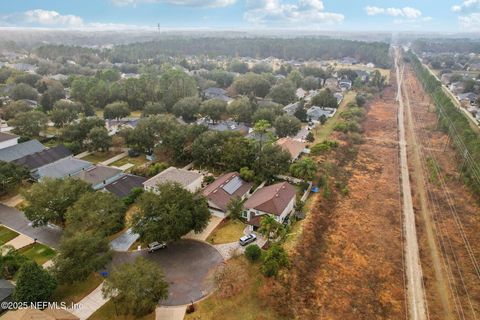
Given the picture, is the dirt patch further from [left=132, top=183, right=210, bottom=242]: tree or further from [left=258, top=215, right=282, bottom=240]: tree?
[left=132, top=183, right=210, bottom=242]: tree

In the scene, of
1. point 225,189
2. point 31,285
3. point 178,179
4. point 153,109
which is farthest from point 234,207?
point 153,109

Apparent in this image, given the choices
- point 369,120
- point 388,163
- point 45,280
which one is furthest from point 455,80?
point 45,280

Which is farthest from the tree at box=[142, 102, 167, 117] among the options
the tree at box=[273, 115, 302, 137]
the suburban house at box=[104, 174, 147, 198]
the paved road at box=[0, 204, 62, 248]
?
the paved road at box=[0, 204, 62, 248]

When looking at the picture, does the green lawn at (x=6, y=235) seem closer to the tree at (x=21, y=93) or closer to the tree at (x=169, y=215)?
the tree at (x=169, y=215)

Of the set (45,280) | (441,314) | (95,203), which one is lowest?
(441,314)

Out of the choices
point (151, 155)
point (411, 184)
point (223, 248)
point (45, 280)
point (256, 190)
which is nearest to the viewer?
point (45, 280)

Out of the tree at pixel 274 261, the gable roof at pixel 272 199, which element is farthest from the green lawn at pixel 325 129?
the tree at pixel 274 261

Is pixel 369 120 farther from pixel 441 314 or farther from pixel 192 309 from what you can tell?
pixel 192 309
